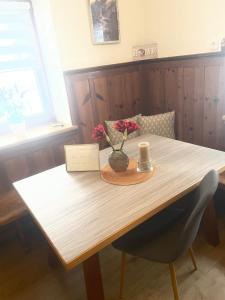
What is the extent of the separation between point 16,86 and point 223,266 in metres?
2.32

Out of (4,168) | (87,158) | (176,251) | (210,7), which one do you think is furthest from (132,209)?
(210,7)

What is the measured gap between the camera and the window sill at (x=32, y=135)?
2015 mm

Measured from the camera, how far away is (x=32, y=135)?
7.15 ft

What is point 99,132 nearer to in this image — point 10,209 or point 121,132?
point 121,132

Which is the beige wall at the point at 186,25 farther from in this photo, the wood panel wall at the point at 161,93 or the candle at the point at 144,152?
the candle at the point at 144,152

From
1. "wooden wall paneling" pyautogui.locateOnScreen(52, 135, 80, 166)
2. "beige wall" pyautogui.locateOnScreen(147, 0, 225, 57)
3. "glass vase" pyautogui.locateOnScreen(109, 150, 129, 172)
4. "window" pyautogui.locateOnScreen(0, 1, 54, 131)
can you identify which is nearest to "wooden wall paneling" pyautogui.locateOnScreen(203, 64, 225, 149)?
"beige wall" pyautogui.locateOnScreen(147, 0, 225, 57)

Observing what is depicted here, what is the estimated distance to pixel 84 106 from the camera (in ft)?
8.02

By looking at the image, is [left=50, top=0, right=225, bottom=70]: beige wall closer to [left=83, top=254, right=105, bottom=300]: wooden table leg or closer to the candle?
the candle

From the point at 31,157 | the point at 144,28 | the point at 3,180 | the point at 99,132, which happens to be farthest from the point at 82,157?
the point at 144,28

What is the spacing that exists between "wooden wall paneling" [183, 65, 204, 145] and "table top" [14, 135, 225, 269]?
31.3 inches

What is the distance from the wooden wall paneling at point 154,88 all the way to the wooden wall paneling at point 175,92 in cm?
7

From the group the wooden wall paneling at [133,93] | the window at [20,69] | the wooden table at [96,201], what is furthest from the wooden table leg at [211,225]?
the window at [20,69]

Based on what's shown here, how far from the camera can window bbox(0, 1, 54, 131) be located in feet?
7.02

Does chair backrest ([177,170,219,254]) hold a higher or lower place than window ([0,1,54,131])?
lower
